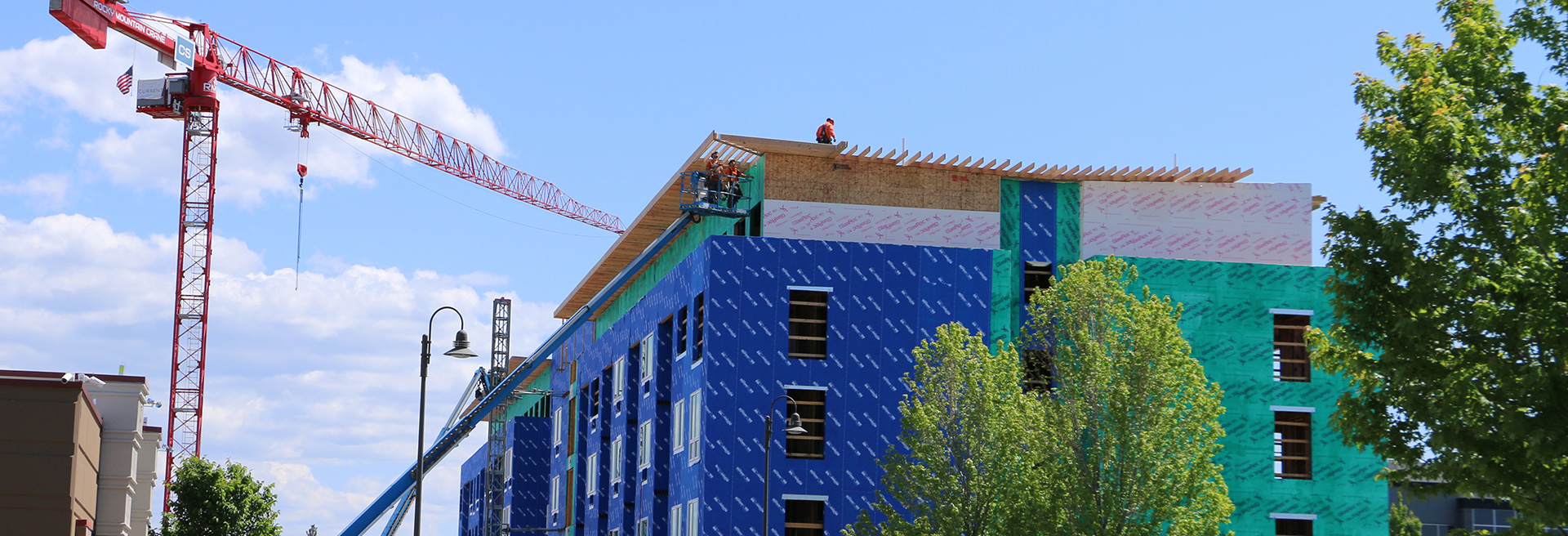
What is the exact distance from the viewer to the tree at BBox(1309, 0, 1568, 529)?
20.6m

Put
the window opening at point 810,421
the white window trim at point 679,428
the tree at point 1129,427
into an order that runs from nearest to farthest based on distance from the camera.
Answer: the tree at point 1129,427
the window opening at point 810,421
the white window trim at point 679,428

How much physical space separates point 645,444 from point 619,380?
18.5 ft

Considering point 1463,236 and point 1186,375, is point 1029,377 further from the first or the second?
point 1463,236

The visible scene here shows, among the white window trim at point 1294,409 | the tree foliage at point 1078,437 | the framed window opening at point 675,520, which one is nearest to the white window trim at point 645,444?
the framed window opening at point 675,520

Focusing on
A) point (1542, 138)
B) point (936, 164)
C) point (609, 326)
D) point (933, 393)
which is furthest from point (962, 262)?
point (1542, 138)

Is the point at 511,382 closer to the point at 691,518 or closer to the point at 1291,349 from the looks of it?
the point at 691,518

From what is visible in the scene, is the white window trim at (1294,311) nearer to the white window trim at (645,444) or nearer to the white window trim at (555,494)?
the white window trim at (645,444)

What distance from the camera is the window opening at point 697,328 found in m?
51.4

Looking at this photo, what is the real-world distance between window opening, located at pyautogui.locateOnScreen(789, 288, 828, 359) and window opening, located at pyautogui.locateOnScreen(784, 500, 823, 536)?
15.1 ft

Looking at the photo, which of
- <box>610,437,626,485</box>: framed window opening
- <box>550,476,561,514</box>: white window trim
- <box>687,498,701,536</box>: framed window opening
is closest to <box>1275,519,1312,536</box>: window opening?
<box>687,498,701,536</box>: framed window opening

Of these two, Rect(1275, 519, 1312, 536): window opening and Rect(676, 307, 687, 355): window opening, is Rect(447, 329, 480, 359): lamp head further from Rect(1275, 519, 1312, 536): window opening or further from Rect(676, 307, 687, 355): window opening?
Rect(1275, 519, 1312, 536): window opening

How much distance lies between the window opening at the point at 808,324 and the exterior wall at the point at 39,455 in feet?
70.7

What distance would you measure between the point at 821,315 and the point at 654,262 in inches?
610

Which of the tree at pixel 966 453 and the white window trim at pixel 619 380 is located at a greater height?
the white window trim at pixel 619 380
